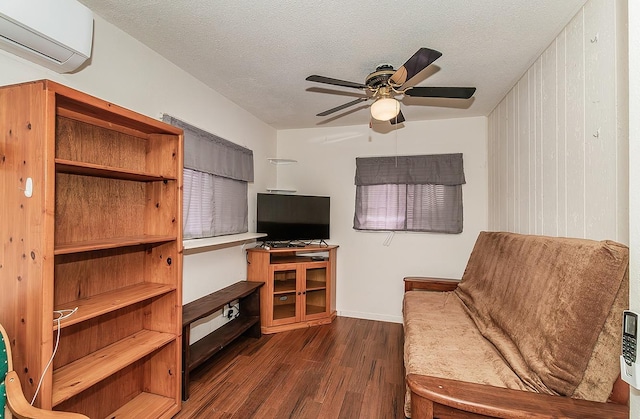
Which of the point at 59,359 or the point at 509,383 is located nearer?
the point at 509,383

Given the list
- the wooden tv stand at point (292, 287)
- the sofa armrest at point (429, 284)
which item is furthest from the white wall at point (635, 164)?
the wooden tv stand at point (292, 287)

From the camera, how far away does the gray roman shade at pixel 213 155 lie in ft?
7.83

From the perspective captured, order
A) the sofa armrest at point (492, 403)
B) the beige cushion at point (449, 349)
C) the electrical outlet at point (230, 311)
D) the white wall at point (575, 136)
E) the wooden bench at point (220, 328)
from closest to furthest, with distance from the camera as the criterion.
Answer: the sofa armrest at point (492, 403)
the white wall at point (575, 136)
the beige cushion at point (449, 349)
the wooden bench at point (220, 328)
the electrical outlet at point (230, 311)

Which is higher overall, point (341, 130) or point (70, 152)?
point (341, 130)

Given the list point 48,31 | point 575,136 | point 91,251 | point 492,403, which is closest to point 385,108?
point 575,136

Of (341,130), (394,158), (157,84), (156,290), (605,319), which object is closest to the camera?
(605,319)

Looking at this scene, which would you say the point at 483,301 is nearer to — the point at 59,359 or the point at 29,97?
the point at 59,359

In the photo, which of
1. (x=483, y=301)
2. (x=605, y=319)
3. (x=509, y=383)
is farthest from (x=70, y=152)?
(x=483, y=301)

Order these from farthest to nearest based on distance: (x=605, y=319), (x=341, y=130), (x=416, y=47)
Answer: (x=341, y=130) < (x=416, y=47) < (x=605, y=319)

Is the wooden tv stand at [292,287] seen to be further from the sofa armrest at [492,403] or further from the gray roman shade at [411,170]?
the sofa armrest at [492,403]

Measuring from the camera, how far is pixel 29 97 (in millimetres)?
1215

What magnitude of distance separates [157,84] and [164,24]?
0.48 metres

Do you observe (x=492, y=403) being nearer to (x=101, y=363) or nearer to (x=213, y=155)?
(x=101, y=363)

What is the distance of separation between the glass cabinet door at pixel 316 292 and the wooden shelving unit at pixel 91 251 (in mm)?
1783
